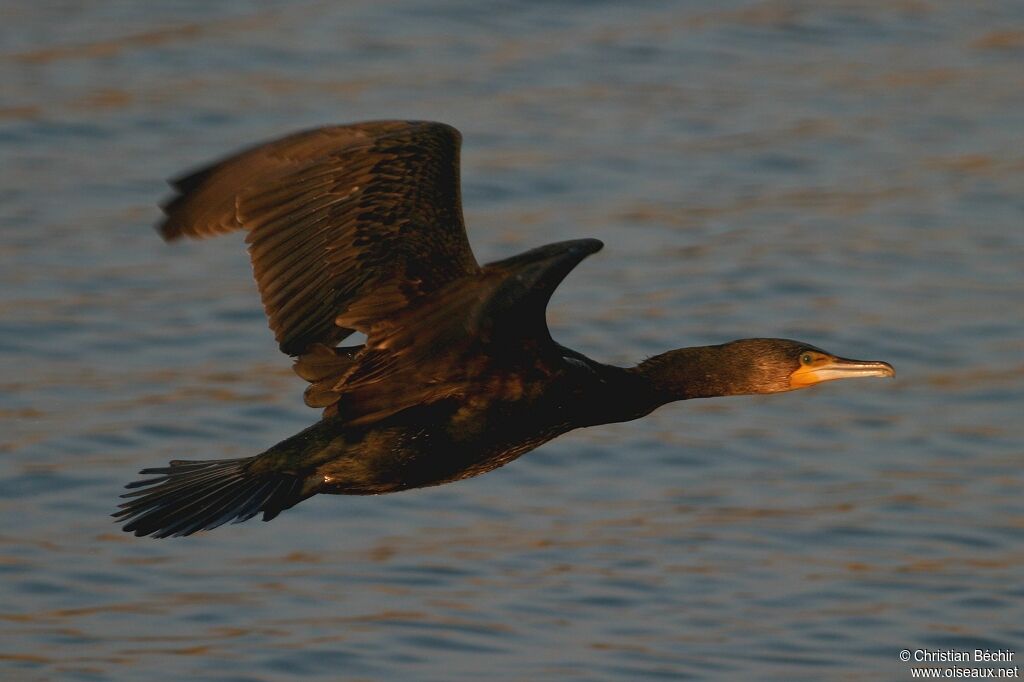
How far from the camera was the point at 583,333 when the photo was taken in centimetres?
973

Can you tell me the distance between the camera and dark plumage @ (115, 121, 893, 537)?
6.18 m

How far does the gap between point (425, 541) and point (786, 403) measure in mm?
2161

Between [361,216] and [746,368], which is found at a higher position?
[361,216]

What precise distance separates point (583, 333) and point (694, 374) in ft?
9.28

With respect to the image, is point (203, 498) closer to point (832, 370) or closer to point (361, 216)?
point (361, 216)

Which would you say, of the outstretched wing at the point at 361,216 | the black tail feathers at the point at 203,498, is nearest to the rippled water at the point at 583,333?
the black tail feathers at the point at 203,498

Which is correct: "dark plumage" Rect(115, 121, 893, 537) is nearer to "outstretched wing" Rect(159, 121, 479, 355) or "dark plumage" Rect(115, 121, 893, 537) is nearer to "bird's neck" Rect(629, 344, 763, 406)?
"outstretched wing" Rect(159, 121, 479, 355)

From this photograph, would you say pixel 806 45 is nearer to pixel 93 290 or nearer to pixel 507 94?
pixel 507 94

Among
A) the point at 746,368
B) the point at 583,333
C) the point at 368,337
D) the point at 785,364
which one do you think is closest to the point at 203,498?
the point at 368,337

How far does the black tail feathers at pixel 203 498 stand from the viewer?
6.36 metres

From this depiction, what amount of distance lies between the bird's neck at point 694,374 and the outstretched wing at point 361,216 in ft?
2.93

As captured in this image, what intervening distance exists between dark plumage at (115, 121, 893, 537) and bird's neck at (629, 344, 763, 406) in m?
0.29

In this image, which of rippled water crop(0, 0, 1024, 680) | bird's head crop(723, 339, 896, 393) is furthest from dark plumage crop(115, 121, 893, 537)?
rippled water crop(0, 0, 1024, 680)

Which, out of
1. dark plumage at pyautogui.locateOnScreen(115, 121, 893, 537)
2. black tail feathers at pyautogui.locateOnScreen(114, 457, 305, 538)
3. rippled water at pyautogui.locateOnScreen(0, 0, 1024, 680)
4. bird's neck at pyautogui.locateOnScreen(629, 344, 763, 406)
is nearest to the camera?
dark plumage at pyautogui.locateOnScreen(115, 121, 893, 537)
